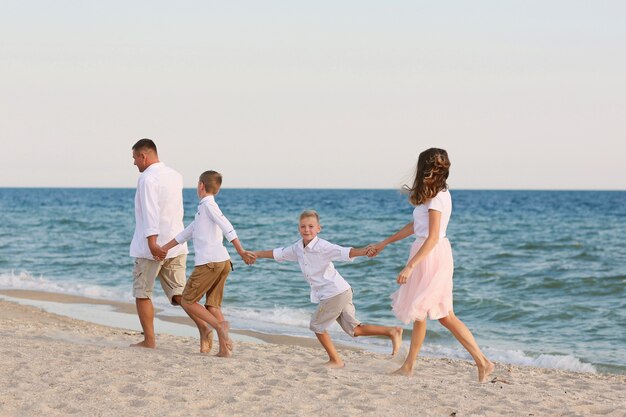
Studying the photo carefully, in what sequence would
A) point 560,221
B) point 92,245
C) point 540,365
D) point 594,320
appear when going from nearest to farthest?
point 540,365 < point 594,320 < point 92,245 < point 560,221

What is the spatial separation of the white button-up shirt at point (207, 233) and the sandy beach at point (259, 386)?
0.88 meters

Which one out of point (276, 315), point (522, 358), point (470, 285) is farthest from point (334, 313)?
point (470, 285)

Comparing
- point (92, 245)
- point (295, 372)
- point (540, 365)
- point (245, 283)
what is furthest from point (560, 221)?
point (295, 372)

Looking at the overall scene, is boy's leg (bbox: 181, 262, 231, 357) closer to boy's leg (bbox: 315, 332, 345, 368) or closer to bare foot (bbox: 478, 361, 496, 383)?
boy's leg (bbox: 315, 332, 345, 368)

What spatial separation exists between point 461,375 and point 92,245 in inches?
738

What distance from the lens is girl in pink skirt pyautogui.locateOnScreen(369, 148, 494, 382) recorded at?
6000mm

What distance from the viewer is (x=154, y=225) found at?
6.85m

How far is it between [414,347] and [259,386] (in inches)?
53.1

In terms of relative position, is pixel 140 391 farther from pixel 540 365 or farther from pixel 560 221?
pixel 560 221

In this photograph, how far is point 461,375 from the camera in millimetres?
7043

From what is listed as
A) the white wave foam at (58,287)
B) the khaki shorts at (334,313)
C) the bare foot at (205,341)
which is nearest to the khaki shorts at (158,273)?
the bare foot at (205,341)

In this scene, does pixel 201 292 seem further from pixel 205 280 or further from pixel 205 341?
pixel 205 341

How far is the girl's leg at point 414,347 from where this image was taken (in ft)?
20.7

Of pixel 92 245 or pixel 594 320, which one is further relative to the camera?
pixel 92 245
